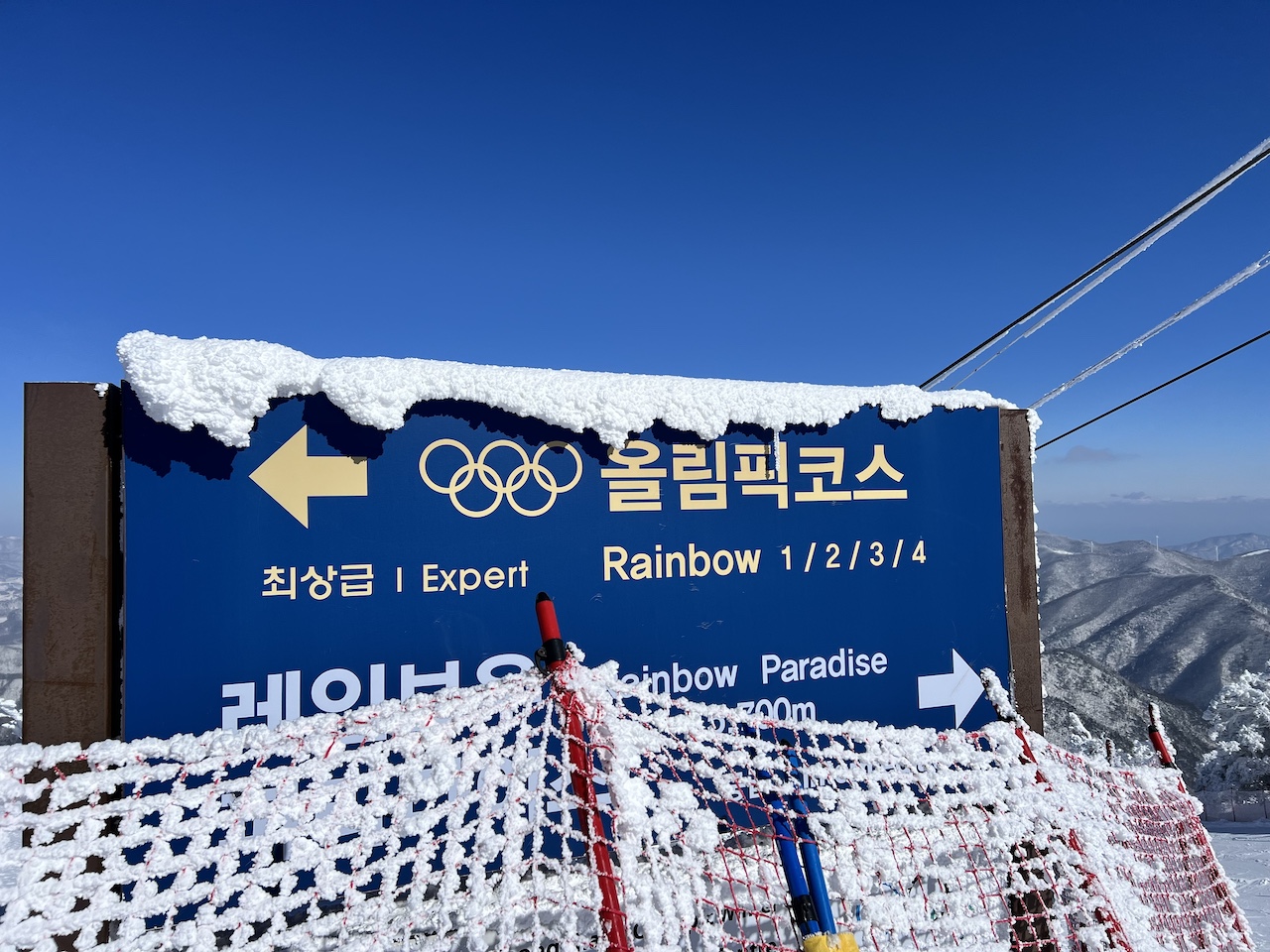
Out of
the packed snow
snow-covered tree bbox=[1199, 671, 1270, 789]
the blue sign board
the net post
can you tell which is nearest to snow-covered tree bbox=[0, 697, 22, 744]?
the blue sign board

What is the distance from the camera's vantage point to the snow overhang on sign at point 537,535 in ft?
7.45

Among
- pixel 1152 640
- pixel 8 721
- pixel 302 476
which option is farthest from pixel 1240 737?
pixel 1152 640

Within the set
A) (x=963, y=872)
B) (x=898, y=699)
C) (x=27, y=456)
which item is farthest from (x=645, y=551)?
(x=27, y=456)

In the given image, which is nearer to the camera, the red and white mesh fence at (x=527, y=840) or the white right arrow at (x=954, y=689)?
the red and white mesh fence at (x=527, y=840)

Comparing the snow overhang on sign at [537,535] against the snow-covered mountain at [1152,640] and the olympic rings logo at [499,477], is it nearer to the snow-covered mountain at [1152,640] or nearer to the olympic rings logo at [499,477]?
the olympic rings logo at [499,477]

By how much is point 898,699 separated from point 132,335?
3409mm

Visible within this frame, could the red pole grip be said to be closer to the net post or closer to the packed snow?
the net post

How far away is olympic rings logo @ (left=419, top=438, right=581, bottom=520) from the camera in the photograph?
251 centimetres

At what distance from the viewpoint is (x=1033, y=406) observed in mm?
3334

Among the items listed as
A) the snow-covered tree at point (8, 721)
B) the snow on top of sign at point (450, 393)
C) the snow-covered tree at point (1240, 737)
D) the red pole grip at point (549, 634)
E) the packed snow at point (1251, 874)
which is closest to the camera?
the red pole grip at point (549, 634)

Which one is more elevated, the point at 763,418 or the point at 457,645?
the point at 763,418

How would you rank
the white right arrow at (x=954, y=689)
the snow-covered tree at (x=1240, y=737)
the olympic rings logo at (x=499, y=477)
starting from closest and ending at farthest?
the olympic rings logo at (x=499, y=477)
the white right arrow at (x=954, y=689)
the snow-covered tree at (x=1240, y=737)

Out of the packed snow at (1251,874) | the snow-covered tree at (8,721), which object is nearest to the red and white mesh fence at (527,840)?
the packed snow at (1251,874)

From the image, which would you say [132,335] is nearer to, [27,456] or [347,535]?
[27,456]
